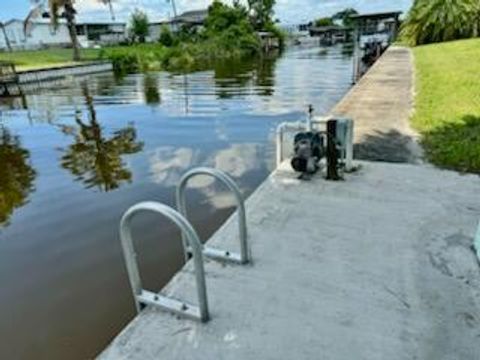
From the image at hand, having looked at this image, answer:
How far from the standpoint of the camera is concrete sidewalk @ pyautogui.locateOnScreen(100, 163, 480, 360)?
2656mm

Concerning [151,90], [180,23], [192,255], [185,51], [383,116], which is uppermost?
[180,23]

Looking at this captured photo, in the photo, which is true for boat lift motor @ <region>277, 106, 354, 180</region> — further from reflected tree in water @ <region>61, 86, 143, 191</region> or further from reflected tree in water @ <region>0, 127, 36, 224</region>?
reflected tree in water @ <region>0, 127, 36, 224</region>

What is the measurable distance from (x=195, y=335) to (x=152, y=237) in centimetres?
285

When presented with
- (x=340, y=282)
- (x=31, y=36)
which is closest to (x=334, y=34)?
(x=31, y=36)

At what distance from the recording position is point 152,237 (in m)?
5.48

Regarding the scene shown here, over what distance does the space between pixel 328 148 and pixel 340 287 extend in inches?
85.1

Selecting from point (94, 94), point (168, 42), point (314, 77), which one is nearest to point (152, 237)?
point (94, 94)

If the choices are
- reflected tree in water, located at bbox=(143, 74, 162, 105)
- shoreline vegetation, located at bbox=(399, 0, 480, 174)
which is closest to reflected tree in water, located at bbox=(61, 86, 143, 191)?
reflected tree in water, located at bbox=(143, 74, 162, 105)

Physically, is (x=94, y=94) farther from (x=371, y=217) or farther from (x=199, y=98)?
(x=371, y=217)

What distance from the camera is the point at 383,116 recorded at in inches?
340

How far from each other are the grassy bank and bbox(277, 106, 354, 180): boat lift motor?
1425mm

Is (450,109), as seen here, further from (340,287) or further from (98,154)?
(98,154)

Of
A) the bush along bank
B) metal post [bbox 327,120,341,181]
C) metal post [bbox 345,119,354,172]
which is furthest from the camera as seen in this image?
the bush along bank

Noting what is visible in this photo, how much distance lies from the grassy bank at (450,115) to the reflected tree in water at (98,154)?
5.22 m
